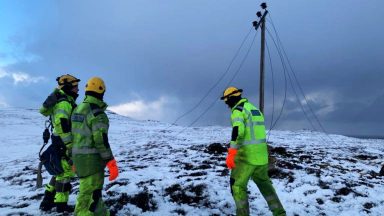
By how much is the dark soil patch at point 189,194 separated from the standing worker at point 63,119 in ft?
8.54

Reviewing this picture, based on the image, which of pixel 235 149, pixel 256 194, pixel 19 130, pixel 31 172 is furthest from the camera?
pixel 19 130

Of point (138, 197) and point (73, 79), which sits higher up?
point (73, 79)

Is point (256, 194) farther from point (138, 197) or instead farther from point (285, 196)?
point (138, 197)

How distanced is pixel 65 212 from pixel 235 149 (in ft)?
13.3

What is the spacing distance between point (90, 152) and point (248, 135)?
3.06m

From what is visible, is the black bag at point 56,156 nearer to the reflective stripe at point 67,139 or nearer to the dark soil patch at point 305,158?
the reflective stripe at point 67,139

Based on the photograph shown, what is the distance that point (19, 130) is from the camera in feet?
100.0

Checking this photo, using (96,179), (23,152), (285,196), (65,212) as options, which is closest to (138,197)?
(65,212)

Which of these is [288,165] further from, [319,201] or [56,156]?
[56,156]

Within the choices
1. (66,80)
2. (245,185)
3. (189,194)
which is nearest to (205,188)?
(189,194)

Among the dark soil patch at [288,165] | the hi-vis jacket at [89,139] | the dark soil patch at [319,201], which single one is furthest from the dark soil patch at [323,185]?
the hi-vis jacket at [89,139]

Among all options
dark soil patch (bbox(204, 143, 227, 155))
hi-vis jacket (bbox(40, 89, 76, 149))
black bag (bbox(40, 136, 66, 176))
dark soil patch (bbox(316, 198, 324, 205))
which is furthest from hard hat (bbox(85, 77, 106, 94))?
dark soil patch (bbox(204, 143, 227, 155))

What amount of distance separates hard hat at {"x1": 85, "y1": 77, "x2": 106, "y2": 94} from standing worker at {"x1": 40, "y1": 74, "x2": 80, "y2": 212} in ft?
3.35

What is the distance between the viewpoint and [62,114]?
6.72m
